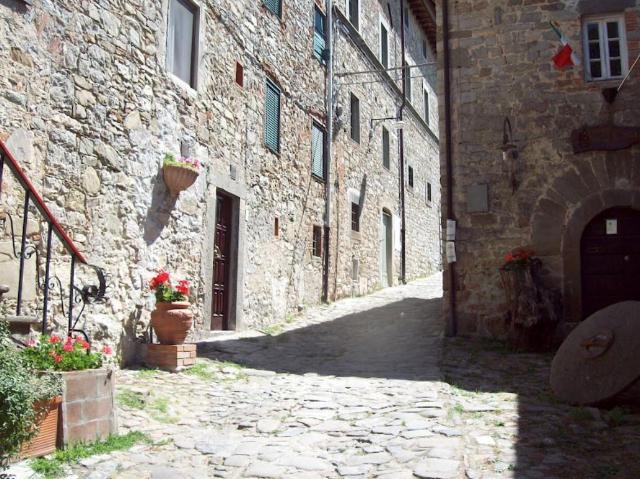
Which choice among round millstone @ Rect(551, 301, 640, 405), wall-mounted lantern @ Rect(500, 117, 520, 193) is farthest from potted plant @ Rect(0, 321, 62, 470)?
wall-mounted lantern @ Rect(500, 117, 520, 193)

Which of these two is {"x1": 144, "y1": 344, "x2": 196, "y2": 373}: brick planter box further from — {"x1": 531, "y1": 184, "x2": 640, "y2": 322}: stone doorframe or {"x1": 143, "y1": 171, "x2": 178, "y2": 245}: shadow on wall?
{"x1": 531, "y1": 184, "x2": 640, "y2": 322}: stone doorframe

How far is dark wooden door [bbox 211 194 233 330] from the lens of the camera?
27.1 ft

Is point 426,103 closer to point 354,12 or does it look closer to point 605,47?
point 354,12

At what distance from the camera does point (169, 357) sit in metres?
6.04

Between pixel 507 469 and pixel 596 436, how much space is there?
1.04 metres

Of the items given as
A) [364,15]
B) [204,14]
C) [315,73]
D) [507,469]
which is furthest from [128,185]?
[364,15]

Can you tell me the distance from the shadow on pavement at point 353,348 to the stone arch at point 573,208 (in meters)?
1.72

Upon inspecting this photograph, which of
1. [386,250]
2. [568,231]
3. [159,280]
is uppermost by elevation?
[386,250]

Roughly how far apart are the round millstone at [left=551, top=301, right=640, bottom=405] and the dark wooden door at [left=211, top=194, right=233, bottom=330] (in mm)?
4561

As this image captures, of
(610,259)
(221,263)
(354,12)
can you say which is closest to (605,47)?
(610,259)

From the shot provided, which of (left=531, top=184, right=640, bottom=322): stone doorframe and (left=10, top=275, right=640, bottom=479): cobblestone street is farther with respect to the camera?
(left=531, top=184, right=640, bottom=322): stone doorframe

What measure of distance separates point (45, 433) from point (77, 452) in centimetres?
21

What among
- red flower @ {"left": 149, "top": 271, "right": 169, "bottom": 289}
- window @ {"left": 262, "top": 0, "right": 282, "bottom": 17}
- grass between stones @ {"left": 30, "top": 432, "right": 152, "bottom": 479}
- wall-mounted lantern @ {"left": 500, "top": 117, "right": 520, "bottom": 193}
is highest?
window @ {"left": 262, "top": 0, "right": 282, "bottom": 17}

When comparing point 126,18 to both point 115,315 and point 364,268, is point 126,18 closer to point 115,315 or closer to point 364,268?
point 115,315
